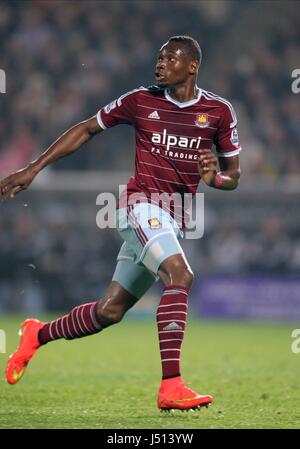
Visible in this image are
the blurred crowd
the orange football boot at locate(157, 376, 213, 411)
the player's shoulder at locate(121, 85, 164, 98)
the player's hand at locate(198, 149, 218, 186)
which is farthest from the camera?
the blurred crowd

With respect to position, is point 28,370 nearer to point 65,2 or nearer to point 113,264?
point 113,264

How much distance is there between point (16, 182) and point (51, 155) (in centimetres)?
29

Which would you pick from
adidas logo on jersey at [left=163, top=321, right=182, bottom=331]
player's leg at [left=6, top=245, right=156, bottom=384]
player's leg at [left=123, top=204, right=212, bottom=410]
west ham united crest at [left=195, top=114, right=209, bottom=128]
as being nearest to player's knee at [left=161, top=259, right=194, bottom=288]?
player's leg at [left=123, top=204, right=212, bottom=410]

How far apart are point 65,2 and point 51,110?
2.67m

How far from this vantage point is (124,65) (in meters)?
17.4

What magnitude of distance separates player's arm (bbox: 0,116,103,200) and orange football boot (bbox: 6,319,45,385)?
3.18 ft

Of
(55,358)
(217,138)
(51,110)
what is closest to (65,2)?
(51,110)

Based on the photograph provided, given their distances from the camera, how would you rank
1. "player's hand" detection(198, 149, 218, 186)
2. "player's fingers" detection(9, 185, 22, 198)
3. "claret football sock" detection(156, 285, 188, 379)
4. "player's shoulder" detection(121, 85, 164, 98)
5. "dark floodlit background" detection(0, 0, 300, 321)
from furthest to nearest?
1. "dark floodlit background" detection(0, 0, 300, 321)
2. "player's shoulder" detection(121, 85, 164, 98)
3. "player's fingers" detection(9, 185, 22, 198)
4. "player's hand" detection(198, 149, 218, 186)
5. "claret football sock" detection(156, 285, 188, 379)

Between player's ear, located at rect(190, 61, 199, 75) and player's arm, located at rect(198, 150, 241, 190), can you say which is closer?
player's arm, located at rect(198, 150, 241, 190)

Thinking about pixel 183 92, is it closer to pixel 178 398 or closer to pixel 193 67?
pixel 193 67

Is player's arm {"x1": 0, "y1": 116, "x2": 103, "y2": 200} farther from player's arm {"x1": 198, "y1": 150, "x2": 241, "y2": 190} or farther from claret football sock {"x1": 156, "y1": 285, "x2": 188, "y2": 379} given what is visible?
claret football sock {"x1": 156, "y1": 285, "x2": 188, "y2": 379}

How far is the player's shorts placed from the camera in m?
5.96

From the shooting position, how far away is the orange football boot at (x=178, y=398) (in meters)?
5.58

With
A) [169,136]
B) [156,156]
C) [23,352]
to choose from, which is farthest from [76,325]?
[169,136]
